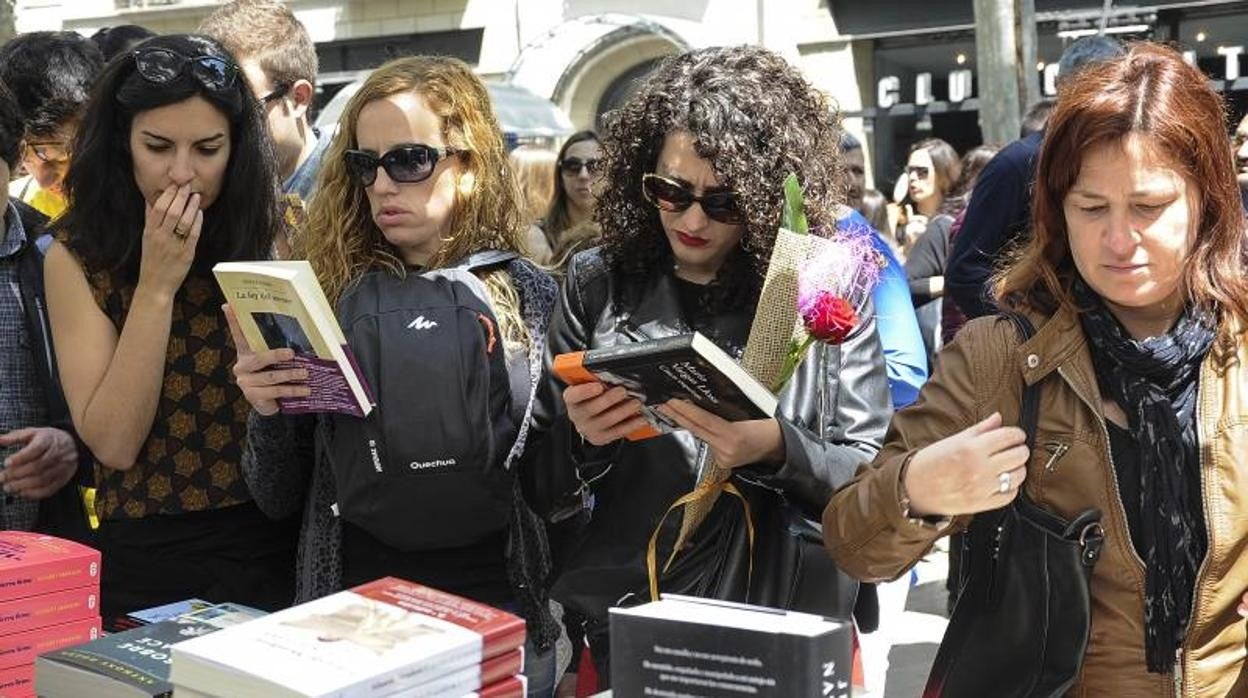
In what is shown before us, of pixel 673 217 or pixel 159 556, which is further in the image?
pixel 159 556

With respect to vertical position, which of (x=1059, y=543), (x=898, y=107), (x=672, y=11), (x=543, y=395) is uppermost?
(x=672, y=11)

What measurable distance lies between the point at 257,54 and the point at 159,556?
1.83 meters

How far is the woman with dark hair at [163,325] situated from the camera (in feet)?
9.48

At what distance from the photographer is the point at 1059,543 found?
2168 millimetres

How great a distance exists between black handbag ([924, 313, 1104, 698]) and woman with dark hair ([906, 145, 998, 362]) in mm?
4863

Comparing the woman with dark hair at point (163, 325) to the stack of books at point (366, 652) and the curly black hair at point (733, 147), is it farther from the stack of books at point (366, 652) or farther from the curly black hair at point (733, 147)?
the stack of books at point (366, 652)

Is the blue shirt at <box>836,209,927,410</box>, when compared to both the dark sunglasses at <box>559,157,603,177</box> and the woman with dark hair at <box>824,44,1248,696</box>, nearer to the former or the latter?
the woman with dark hair at <box>824,44,1248,696</box>

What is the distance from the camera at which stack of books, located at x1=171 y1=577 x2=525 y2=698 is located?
176 cm

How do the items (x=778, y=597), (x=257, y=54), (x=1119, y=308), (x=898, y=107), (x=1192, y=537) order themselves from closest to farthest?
1. (x=1192, y=537)
2. (x=1119, y=308)
3. (x=778, y=597)
4. (x=257, y=54)
5. (x=898, y=107)

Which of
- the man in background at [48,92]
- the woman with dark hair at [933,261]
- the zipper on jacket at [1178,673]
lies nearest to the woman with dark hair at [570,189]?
the woman with dark hair at [933,261]

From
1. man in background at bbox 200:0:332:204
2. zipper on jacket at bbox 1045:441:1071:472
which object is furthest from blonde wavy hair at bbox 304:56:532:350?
man in background at bbox 200:0:332:204

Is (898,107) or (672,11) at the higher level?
(672,11)

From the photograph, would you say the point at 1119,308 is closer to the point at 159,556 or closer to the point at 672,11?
the point at 159,556

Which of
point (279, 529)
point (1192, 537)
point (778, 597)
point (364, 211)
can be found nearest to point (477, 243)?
point (364, 211)
